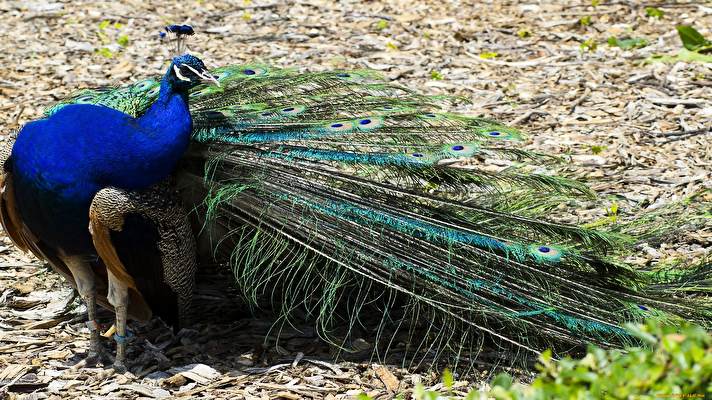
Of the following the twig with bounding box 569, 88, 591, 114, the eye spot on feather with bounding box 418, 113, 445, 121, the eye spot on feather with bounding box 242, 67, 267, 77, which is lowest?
the twig with bounding box 569, 88, 591, 114

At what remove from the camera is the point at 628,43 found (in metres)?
7.24

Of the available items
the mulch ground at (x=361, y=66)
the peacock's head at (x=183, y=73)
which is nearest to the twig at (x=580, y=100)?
the mulch ground at (x=361, y=66)

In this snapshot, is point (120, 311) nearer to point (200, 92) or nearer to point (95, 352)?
point (95, 352)

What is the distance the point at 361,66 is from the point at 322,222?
3.34 metres

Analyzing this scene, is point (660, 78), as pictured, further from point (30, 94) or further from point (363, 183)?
point (30, 94)

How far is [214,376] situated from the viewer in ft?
13.7

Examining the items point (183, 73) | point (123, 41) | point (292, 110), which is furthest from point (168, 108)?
point (123, 41)

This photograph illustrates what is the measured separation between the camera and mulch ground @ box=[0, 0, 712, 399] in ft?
13.8

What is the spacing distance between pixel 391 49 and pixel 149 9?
225 centimetres

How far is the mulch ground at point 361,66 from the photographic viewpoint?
421 centimetres

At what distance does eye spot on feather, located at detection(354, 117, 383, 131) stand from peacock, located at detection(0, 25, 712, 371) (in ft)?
0.03

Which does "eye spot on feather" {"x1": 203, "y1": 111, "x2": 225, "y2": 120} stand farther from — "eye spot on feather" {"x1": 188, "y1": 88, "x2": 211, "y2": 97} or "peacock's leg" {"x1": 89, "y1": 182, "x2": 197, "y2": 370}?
"peacock's leg" {"x1": 89, "y1": 182, "x2": 197, "y2": 370}

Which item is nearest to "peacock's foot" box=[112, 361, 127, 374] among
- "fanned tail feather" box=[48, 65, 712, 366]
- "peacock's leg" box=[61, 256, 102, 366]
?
"peacock's leg" box=[61, 256, 102, 366]

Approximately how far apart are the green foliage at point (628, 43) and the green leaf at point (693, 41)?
1.24 ft
